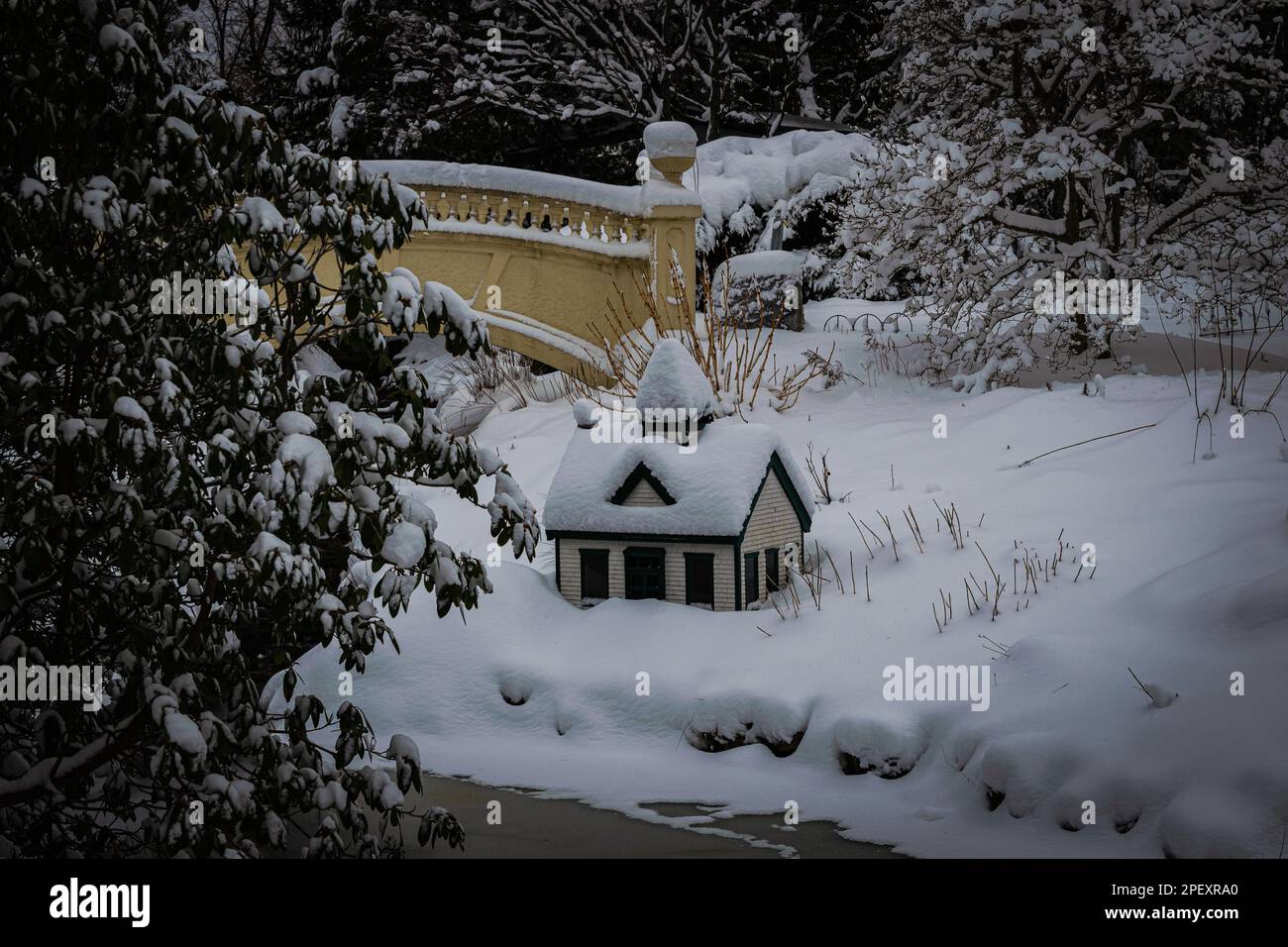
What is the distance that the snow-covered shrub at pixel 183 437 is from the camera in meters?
4.04

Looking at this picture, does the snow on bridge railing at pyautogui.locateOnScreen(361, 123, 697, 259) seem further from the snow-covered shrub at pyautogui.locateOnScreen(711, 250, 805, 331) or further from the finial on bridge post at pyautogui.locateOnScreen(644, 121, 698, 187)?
the snow-covered shrub at pyautogui.locateOnScreen(711, 250, 805, 331)

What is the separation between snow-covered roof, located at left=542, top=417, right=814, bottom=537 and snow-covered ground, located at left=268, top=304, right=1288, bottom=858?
55 centimetres

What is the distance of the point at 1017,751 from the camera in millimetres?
5828

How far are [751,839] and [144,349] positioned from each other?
3317 millimetres

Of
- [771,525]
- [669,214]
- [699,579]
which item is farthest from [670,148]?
[699,579]

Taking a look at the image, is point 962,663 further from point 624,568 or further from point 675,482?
point 624,568

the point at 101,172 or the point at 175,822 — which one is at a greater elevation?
the point at 101,172

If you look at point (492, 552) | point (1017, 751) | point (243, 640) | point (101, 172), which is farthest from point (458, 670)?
point (101, 172)

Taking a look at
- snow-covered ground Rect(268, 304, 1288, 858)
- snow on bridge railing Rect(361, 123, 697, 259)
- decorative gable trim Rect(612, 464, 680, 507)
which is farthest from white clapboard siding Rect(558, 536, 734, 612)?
snow on bridge railing Rect(361, 123, 697, 259)

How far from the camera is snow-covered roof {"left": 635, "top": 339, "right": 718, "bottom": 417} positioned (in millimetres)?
7535

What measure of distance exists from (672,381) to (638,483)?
0.63m

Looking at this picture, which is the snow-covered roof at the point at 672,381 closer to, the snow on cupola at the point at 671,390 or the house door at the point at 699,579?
the snow on cupola at the point at 671,390

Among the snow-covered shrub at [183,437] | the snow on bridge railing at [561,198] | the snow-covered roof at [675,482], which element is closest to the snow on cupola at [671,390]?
the snow-covered roof at [675,482]

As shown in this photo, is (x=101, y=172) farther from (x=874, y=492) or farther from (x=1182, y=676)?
(x=874, y=492)
